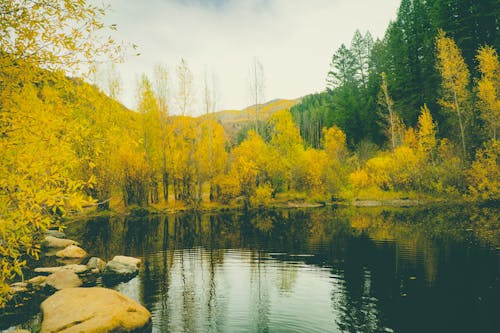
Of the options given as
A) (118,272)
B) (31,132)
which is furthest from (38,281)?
(31,132)

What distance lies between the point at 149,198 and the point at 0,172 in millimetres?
45165

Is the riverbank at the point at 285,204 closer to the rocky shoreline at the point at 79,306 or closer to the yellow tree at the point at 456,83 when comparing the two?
the yellow tree at the point at 456,83

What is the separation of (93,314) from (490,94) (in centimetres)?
3951

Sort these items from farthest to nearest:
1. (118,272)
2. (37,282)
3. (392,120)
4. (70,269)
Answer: (392,120) < (70,269) < (118,272) < (37,282)

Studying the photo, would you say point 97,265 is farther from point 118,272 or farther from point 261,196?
point 261,196

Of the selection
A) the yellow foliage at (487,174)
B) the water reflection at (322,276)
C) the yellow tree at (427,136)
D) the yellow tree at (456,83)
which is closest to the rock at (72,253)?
the water reflection at (322,276)

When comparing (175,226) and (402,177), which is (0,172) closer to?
(175,226)

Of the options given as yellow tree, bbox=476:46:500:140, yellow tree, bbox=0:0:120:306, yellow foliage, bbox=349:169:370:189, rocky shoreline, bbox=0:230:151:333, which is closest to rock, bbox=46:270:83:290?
rocky shoreline, bbox=0:230:151:333

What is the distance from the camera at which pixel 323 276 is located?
14484 millimetres

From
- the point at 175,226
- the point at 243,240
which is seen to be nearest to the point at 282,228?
the point at 243,240

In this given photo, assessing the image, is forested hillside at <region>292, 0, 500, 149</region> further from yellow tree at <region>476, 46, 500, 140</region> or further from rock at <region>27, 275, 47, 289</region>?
rock at <region>27, 275, 47, 289</region>

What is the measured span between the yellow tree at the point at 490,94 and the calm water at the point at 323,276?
1152cm

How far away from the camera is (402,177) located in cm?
4238

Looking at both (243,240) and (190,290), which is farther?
(243,240)
